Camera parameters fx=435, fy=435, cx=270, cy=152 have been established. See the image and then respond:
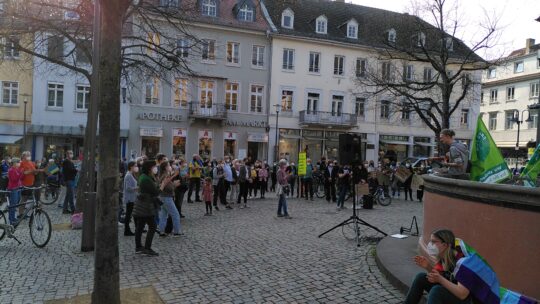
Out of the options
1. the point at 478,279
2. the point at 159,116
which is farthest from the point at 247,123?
the point at 478,279

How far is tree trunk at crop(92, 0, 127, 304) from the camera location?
4.73m

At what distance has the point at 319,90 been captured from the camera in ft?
125

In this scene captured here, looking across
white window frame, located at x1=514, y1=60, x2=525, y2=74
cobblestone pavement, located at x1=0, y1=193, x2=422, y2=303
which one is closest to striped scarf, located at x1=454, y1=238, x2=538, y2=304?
cobblestone pavement, located at x1=0, y1=193, x2=422, y2=303

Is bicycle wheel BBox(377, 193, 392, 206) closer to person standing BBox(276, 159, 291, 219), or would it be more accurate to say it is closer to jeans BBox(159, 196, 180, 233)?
person standing BBox(276, 159, 291, 219)

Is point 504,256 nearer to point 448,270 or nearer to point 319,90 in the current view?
point 448,270

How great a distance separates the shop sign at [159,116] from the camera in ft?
109

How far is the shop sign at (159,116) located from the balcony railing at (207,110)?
1.14 meters

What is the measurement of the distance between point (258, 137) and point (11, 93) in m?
18.7

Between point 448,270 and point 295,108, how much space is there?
110 feet

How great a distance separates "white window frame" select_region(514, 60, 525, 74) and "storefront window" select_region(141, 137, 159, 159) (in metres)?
46.3

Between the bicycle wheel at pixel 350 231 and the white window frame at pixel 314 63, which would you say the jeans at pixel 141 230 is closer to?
the bicycle wheel at pixel 350 231

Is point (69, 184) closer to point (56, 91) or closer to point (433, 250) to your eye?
point (433, 250)

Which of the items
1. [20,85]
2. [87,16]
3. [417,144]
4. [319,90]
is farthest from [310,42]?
[87,16]

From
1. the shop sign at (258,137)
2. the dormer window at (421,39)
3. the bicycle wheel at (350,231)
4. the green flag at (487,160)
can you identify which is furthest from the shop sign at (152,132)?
the green flag at (487,160)
